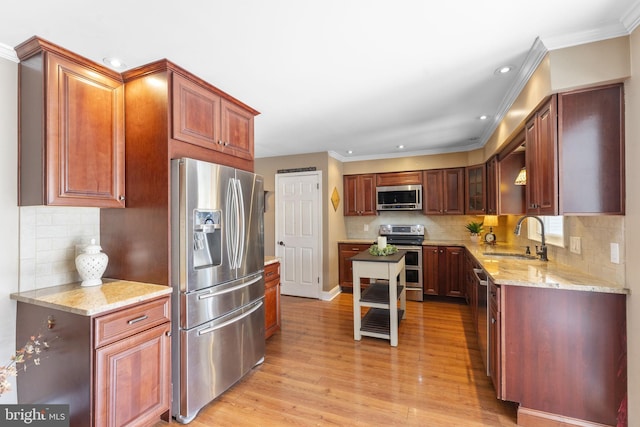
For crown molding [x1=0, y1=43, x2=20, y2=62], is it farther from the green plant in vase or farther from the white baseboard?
the green plant in vase

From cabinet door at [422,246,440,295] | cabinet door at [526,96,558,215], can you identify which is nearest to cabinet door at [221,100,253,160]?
cabinet door at [526,96,558,215]

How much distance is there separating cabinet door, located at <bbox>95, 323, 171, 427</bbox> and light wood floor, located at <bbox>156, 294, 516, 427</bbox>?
0.29 m

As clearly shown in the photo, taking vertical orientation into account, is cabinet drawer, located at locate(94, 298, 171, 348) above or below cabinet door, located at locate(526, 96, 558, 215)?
below

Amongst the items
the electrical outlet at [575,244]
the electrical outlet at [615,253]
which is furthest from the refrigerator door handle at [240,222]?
the electrical outlet at [575,244]

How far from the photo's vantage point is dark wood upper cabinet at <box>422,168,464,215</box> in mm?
4656

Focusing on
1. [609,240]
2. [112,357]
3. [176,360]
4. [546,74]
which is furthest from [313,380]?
[546,74]

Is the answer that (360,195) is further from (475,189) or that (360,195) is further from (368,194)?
(475,189)

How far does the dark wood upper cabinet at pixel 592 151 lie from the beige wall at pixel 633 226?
53 mm

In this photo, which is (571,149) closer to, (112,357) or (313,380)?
(313,380)

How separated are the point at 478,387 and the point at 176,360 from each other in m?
2.27

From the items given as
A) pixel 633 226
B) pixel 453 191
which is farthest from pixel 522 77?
pixel 453 191

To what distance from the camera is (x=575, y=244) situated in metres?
2.33

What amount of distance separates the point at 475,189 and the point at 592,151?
2.71m

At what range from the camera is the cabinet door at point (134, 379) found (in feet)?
5.12
